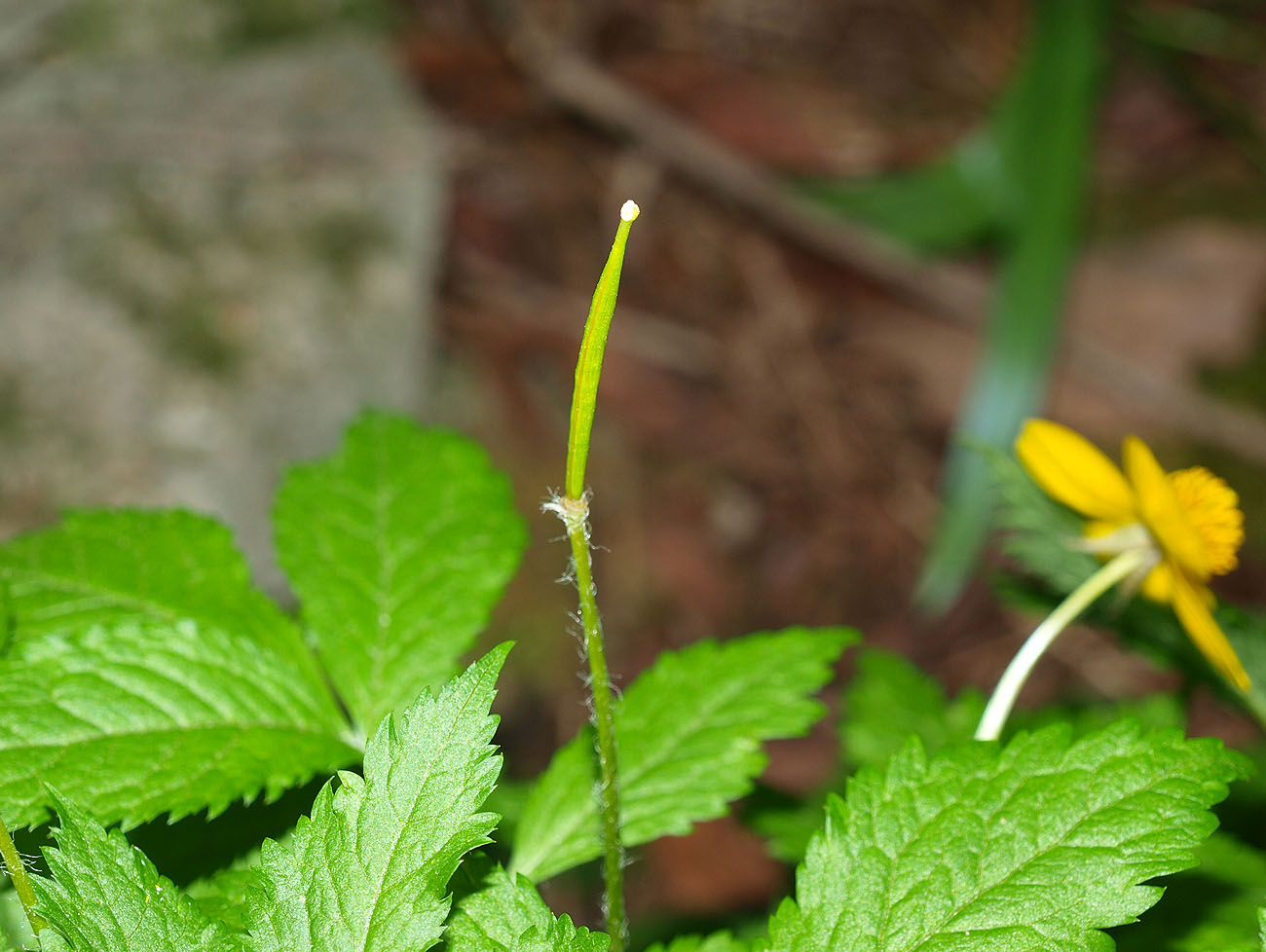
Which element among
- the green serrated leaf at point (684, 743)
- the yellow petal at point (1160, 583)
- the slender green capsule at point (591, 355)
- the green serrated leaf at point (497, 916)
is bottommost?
the green serrated leaf at point (497, 916)

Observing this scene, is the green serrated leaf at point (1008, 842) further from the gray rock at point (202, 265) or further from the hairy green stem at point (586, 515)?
the gray rock at point (202, 265)

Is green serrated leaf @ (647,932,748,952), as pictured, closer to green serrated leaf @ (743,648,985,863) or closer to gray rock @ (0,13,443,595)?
green serrated leaf @ (743,648,985,863)

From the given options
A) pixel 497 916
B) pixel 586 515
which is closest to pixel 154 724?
pixel 497 916

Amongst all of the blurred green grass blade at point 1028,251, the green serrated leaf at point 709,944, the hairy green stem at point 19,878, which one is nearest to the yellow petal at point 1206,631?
the green serrated leaf at point 709,944

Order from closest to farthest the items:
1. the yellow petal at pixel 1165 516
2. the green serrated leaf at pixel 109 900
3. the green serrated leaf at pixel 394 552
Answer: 1. the green serrated leaf at pixel 109 900
2. the green serrated leaf at pixel 394 552
3. the yellow petal at pixel 1165 516

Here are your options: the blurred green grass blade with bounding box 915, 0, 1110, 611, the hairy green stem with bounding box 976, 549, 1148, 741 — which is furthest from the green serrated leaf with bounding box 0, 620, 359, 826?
the blurred green grass blade with bounding box 915, 0, 1110, 611

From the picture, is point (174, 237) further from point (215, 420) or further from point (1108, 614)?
point (1108, 614)

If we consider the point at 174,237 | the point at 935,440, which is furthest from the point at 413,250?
the point at 935,440
